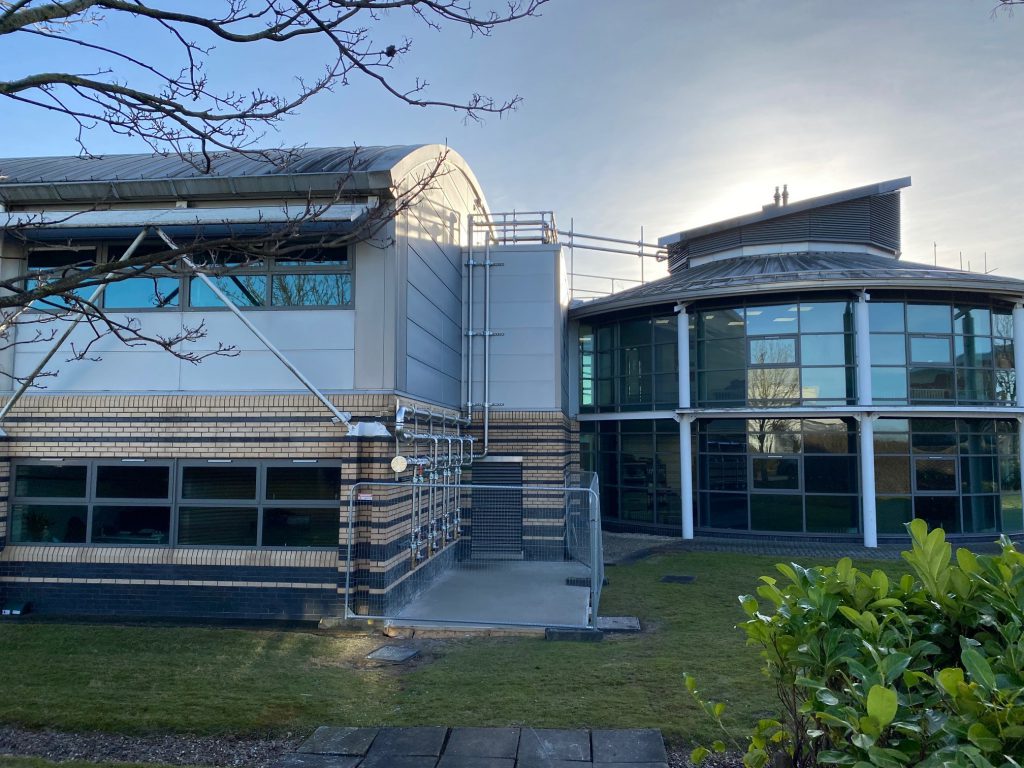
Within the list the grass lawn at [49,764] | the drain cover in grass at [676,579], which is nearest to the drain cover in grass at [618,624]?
the drain cover in grass at [676,579]

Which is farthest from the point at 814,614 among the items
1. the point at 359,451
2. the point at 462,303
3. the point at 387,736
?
the point at 462,303

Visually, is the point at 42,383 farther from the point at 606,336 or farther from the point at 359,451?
the point at 606,336

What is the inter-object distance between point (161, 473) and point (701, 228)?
56.7ft

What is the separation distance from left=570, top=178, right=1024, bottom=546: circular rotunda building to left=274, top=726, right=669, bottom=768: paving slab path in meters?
13.6

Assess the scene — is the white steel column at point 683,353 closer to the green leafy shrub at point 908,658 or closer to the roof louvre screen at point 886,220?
the roof louvre screen at point 886,220

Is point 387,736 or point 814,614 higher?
point 814,614

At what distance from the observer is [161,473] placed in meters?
10.8

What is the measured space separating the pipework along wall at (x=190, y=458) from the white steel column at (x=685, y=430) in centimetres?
1023

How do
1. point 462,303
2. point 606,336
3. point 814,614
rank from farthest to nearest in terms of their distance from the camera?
point 606,336 → point 462,303 → point 814,614

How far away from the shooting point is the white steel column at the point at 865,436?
56.0 ft

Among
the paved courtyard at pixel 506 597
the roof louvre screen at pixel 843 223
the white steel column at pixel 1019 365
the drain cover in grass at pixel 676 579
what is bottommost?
the drain cover in grass at pixel 676 579

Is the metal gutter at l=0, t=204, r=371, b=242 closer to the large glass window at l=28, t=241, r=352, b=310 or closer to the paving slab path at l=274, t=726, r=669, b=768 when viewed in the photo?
the large glass window at l=28, t=241, r=352, b=310

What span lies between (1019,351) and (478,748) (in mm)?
18692

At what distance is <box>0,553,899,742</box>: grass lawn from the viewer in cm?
597
